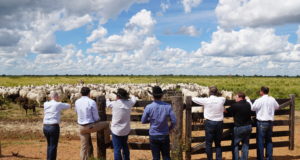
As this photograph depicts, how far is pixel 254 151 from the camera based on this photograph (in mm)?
10836

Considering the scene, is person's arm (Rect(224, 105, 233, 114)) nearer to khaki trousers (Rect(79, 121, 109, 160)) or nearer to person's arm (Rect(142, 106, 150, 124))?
person's arm (Rect(142, 106, 150, 124))

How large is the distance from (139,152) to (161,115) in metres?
4.90

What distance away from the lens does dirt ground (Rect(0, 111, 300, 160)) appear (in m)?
9.93

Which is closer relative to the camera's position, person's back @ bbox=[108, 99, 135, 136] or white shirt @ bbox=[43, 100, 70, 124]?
person's back @ bbox=[108, 99, 135, 136]

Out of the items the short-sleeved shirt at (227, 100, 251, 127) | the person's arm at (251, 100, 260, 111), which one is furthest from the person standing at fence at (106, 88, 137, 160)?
the person's arm at (251, 100, 260, 111)

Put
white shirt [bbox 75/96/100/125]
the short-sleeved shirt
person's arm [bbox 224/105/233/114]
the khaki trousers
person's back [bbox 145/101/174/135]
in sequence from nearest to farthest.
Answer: person's back [bbox 145/101/174/135]
white shirt [bbox 75/96/100/125]
the khaki trousers
the short-sleeved shirt
person's arm [bbox 224/105/233/114]

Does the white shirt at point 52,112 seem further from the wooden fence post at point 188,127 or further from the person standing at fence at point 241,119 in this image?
the person standing at fence at point 241,119

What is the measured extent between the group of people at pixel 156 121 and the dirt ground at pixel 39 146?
1.86 metres

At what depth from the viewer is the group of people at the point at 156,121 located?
640 cm

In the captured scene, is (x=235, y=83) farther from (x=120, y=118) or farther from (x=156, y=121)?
(x=156, y=121)

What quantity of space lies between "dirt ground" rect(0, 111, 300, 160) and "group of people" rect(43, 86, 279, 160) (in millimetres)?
1858

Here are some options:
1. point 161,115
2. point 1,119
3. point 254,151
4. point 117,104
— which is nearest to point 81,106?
point 117,104

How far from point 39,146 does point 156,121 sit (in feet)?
23.0

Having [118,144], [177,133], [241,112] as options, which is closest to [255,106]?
[241,112]
